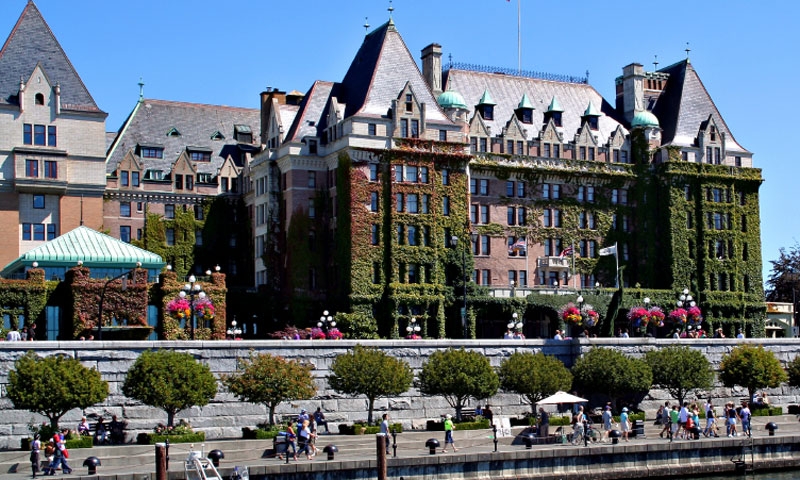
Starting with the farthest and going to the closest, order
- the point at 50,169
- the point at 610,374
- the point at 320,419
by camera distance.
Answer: the point at 50,169 < the point at 610,374 < the point at 320,419

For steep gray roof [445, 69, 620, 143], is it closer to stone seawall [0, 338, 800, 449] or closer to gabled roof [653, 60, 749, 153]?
gabled roof [653, 60, 749, 153]

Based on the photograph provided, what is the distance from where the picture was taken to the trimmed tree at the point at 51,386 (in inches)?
2192

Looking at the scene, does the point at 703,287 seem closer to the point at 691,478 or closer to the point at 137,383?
the point at 691,478

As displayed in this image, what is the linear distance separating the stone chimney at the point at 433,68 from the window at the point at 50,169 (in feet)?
97.6

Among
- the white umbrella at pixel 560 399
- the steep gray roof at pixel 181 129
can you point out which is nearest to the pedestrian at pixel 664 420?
the white umbrella at pixel 560 399

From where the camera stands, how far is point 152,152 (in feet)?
355

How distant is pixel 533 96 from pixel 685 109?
42.9 feet

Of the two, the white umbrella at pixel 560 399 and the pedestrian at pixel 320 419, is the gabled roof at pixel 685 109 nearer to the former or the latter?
the white umbrella at pixel 560 399

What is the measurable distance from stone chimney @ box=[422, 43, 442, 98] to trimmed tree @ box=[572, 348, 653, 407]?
38025mm

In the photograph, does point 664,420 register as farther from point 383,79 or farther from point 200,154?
point 200,154

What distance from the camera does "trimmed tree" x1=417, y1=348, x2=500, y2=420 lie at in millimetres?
65562

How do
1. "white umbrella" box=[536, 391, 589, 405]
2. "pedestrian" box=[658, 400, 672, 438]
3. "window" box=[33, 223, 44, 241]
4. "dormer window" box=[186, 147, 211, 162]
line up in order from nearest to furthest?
"white umbrella" box=[536, 391, 589, 405]
"pedestrian" box=[658, 400, 672, 438]
"window" box=[33, 223, 44, 241]
"dormer window" box=[186, 147, 211, 162]

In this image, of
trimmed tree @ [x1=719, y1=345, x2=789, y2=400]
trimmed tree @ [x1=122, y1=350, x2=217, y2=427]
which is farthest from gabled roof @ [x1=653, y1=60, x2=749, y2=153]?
trimmed tree @ [x1=122, y1=350, x2=217, y2=427]

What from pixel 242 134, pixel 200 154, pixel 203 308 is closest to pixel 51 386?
pixel 203 308
